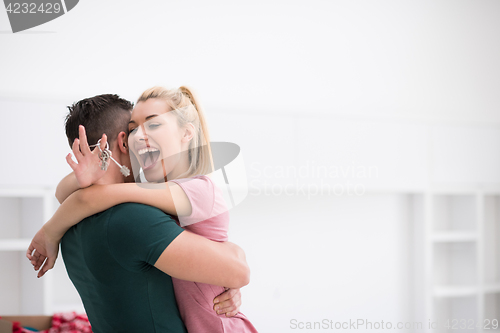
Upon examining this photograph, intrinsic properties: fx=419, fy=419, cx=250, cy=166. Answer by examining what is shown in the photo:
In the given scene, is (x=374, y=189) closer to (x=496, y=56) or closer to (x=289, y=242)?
(x=289, y=242)

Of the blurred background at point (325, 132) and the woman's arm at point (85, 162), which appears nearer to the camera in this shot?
the woman's arm at point (85, 162)

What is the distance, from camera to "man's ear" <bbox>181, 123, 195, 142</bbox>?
1202 millimetres

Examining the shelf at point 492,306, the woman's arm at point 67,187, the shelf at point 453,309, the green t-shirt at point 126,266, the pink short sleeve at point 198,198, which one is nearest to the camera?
the green t-shirt at point 126,266

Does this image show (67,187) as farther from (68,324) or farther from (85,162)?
(68,324)

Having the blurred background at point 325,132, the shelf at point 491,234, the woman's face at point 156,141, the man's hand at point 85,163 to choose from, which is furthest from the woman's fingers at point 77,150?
the shelf at point 491,234

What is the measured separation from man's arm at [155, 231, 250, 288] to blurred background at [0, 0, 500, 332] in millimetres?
1585

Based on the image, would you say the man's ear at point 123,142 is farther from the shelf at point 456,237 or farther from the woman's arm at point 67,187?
the shelf at point 456,237

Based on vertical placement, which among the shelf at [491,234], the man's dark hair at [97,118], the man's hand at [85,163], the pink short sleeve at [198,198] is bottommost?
the shelf at [491,234]

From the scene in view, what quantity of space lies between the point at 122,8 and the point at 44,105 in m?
0.95

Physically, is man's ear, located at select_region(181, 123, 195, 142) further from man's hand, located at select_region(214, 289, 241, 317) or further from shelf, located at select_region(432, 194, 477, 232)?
shelf, located at select_region(432, 194, 477, 232)

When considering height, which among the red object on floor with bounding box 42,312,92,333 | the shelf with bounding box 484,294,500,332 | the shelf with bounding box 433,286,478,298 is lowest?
the shelf with bounding box 484,294,500,332

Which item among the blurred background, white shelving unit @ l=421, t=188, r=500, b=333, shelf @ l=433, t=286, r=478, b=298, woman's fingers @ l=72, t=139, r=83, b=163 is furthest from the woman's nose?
shelf @ l=433, t=286, r=478, b=298

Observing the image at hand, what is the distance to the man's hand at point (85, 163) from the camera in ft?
2.67

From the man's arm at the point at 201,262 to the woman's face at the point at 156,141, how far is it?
1.11 ft
